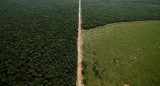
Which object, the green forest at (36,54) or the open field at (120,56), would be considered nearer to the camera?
the green forest at (36,54)

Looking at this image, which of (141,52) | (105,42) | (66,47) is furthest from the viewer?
(105,42)

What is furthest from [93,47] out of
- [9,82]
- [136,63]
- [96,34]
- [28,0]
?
[28,0]

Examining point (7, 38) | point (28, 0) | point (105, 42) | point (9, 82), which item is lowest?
point (9, 82)

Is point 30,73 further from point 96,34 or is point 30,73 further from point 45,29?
point 96,34

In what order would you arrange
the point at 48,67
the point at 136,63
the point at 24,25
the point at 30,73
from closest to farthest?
the point at 30,73 < the point at 48,67 < the point at 136,63 < the point at 24,25

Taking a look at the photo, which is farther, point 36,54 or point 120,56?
point 120,56

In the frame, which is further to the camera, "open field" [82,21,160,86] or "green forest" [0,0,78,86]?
"open field" [82,21,160,86]

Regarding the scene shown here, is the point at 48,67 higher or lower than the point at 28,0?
lower

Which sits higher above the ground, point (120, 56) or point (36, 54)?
point (36, 54)
